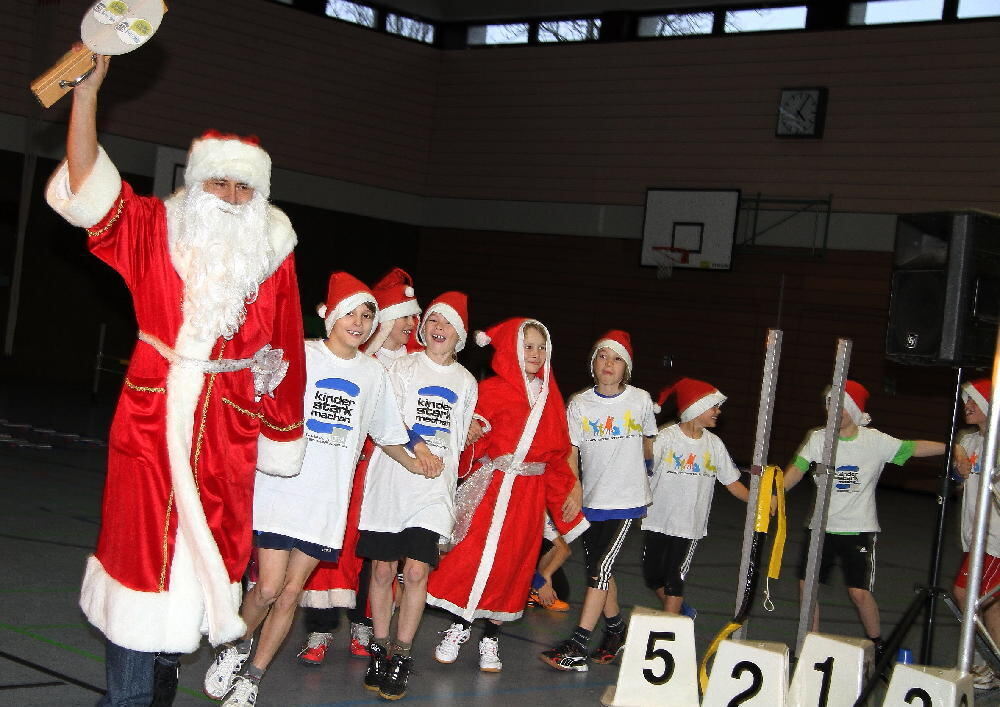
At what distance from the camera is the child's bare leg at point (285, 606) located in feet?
14.9

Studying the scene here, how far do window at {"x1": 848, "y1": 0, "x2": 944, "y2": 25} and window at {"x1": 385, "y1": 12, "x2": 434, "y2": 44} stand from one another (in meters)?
7.25

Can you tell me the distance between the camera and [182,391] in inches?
139

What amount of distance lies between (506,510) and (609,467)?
68cm

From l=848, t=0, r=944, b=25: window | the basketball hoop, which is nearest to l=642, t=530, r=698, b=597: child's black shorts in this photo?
the basketball hoop

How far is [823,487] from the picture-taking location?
5402 mm

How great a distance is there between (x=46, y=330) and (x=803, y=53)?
38.3ft

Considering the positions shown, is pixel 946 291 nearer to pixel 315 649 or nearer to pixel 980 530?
pixel 980 530

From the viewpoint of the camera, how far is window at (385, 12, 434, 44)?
19766mm

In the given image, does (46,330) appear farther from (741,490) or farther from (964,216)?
(964,216)

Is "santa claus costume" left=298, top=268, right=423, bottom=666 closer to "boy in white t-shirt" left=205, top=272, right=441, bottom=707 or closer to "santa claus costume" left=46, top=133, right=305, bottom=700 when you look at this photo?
"boy in white t-shirt" left=205, top=272, right=441, bottom=707

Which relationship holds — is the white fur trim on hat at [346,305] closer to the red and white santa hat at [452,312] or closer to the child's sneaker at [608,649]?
the red and white santa hat at [452,312]

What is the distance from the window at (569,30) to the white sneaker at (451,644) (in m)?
15.0

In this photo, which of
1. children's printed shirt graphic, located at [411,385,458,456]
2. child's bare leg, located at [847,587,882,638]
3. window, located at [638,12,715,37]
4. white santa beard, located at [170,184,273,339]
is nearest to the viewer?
white santa beard, located at [170,184,273,339]

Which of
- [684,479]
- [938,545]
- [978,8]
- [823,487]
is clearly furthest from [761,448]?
[978,8]
